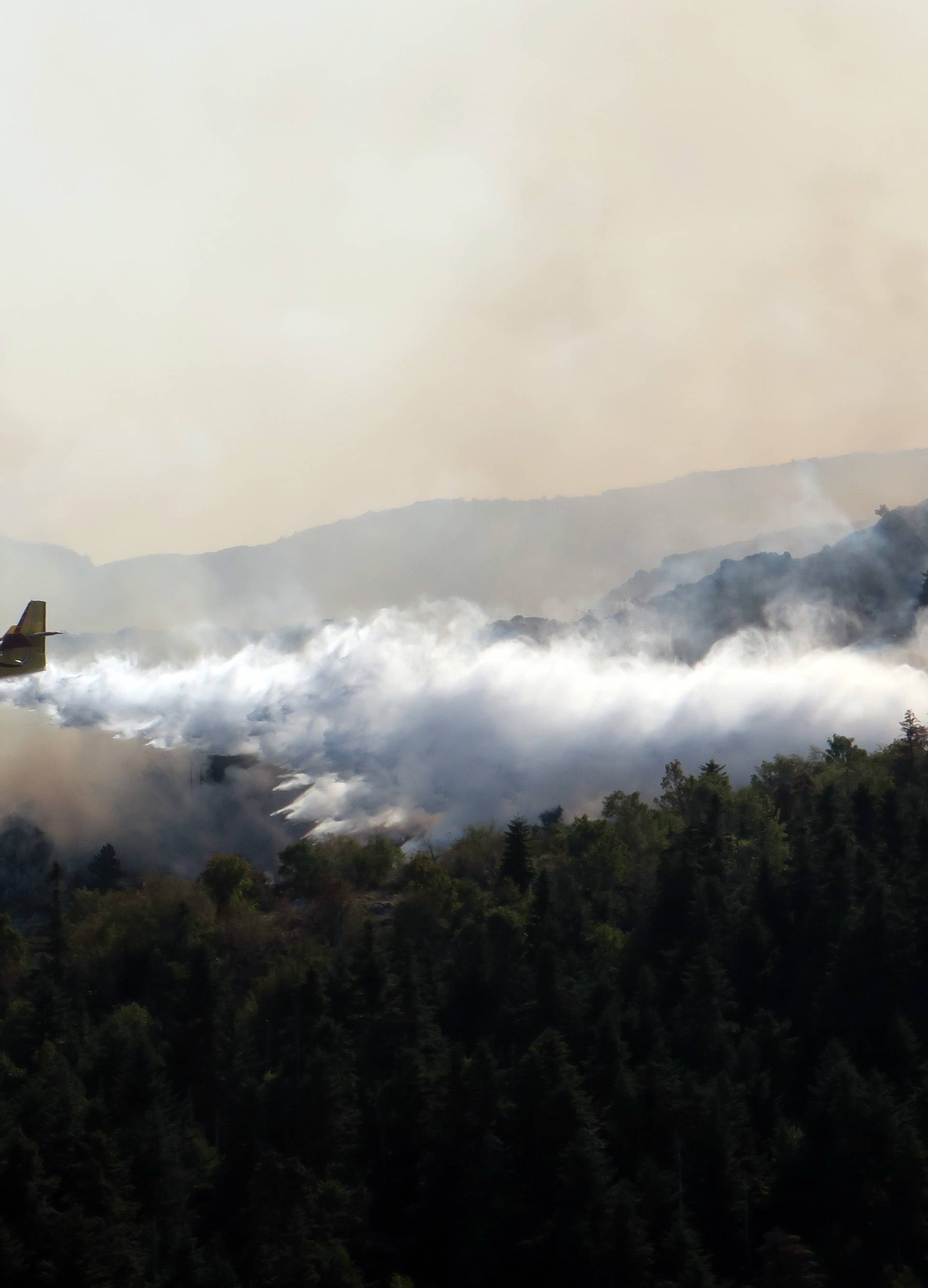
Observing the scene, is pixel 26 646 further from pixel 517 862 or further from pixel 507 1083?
pixel 517 862

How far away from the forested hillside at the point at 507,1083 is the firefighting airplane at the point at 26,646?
22.6 m

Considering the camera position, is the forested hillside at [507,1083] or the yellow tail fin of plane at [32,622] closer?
the forested hillside at [507,1083]

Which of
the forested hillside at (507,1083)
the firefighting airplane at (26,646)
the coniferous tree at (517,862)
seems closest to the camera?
the forested hillside at (507,1083)

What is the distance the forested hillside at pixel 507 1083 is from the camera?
245ft

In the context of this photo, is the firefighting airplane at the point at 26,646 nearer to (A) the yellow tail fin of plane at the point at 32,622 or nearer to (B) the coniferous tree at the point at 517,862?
(A) the yellow tail fin of plane at the point at 32,622

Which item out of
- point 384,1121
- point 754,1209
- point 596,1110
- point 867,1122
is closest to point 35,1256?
point 384,1121

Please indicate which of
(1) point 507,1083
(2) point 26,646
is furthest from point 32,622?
(1) point 507,1083

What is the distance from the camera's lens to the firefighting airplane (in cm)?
11325

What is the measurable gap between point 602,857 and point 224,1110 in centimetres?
6632

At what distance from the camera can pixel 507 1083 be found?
305 feet

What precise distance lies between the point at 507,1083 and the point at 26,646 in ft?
156

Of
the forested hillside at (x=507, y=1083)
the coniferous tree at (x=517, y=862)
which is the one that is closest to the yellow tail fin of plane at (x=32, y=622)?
the forested hillside at (x=507, y=1083)

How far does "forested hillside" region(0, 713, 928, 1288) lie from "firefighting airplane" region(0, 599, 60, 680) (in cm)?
2262

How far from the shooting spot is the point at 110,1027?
109m
